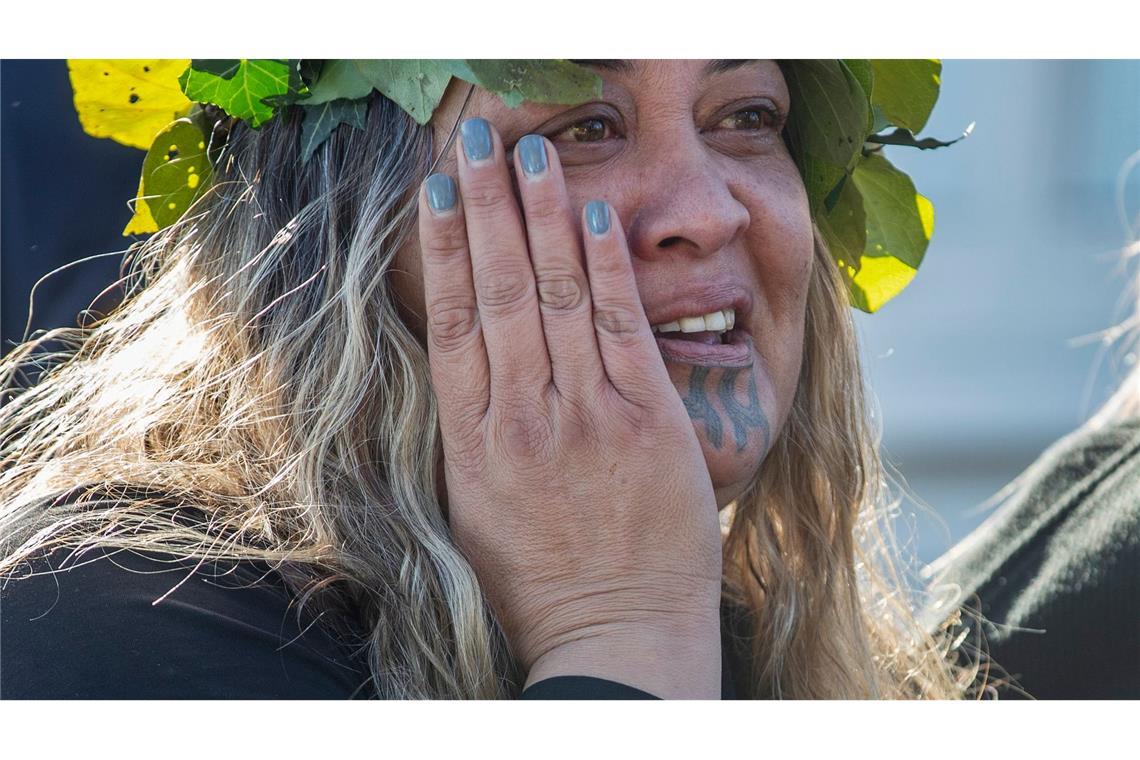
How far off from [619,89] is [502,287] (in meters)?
0.35

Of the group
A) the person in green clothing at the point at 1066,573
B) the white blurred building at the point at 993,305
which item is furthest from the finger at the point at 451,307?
the white blurred building at the point at 993,305

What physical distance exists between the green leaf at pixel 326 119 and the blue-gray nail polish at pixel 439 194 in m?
0.22

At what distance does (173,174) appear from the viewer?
1785mm

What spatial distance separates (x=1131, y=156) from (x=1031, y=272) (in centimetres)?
435

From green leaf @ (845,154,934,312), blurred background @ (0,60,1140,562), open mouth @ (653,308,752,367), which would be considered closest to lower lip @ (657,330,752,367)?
open mouth @ (653,308,752,367)

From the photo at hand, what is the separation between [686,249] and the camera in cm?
160

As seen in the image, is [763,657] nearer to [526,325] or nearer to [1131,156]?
[526,325]

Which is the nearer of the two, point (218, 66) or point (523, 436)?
point (523, 436)

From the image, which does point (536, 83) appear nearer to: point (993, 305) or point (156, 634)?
point (156, 634)

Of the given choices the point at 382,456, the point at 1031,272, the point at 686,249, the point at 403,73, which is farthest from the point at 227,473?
the point at 1031,272

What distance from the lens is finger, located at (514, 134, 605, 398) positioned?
1.47 m

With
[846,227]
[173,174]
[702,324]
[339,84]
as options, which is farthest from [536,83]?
[846,227]

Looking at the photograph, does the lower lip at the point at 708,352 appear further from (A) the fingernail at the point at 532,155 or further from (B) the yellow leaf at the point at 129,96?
(B) the yellow leaf at the point at 129,96

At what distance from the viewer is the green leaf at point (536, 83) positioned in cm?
154
